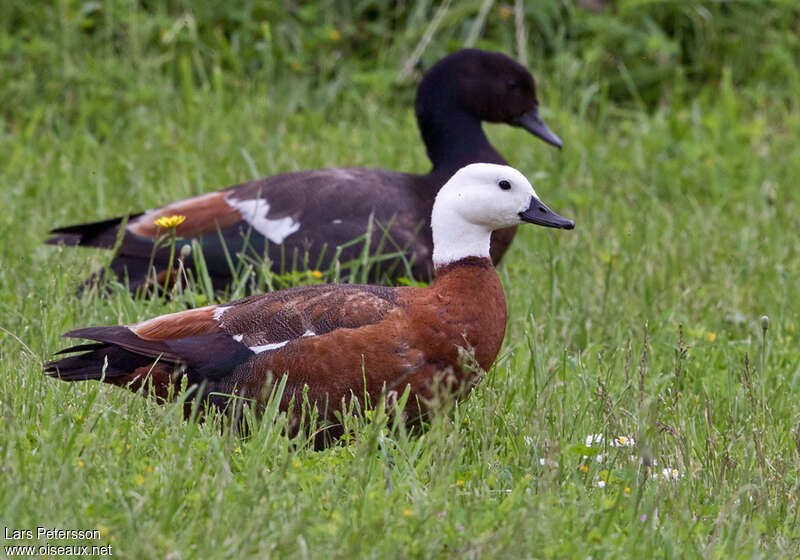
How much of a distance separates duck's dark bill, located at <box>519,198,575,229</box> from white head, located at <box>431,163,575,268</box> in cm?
3

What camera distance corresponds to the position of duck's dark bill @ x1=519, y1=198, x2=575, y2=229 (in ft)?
12.7

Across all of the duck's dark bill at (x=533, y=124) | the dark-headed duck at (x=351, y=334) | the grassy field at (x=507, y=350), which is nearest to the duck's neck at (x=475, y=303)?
the dark-headed duck at (x=351, y=334)

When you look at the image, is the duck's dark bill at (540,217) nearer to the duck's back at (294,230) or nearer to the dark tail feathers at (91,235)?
the duck's back at (294,230)

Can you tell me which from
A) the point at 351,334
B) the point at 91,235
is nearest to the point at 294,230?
the point at 91,235

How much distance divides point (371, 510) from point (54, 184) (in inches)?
164

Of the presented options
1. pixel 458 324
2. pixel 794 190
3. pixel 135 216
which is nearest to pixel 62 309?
pixel 135 216

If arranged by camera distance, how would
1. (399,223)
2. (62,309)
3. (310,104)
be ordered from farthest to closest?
(310,104) < (399,223) < (62,309)

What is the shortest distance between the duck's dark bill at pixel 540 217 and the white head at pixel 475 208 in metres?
0.03

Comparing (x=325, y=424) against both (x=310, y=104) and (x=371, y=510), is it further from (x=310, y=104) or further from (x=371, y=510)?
(x=310, y=104)

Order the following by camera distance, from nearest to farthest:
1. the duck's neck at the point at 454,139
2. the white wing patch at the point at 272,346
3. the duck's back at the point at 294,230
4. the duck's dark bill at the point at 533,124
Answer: the white wing patch at the point at 272,346 → the duck's back at the point at 294,230 → the duck's neck at the point at 454,139 → the duck's dark bill at the point at 533,124

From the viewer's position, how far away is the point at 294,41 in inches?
322

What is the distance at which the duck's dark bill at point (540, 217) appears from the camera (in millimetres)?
3872

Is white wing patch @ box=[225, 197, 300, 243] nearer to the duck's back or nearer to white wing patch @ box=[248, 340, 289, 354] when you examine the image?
the duck's back

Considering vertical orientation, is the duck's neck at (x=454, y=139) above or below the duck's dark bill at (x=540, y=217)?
below
